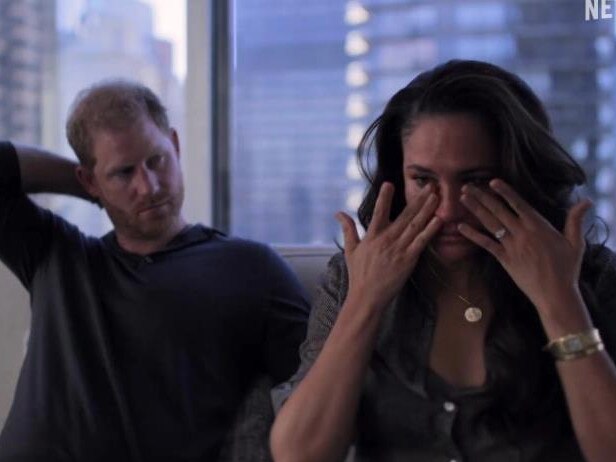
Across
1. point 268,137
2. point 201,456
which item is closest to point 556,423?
point 201,456

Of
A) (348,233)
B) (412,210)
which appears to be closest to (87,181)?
(348,233)

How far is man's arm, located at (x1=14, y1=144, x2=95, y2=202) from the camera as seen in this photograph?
5.79 feet

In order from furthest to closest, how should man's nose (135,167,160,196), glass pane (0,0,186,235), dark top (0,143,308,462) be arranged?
glass pane (0,0,186,235)
man's nose (135,167,160,196)
dark top (0,143,308,462)

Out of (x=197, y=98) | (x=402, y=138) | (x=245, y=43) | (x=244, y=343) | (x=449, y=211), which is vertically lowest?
(x=244, y=343)

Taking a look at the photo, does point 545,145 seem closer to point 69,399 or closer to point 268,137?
point 69,399

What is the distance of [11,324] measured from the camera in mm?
1949

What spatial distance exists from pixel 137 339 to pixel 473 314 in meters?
0.73

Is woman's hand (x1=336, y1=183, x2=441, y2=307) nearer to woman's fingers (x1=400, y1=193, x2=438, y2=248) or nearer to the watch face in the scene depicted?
woman's fingers (x1=400, y1=193, x2=438, y2=248)

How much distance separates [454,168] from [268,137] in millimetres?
1279

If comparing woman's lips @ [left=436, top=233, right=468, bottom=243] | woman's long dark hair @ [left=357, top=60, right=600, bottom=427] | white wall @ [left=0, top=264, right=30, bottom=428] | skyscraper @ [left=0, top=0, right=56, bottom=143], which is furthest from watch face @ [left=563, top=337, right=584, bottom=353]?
skyscraper @ [left=0, top=0, right=56, bottom=143]

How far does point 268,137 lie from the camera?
239 cm

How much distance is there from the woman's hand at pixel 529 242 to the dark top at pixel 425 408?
0.13 m

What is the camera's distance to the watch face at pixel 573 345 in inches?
42.5

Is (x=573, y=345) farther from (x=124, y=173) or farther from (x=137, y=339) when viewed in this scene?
(x=124, y=173)
